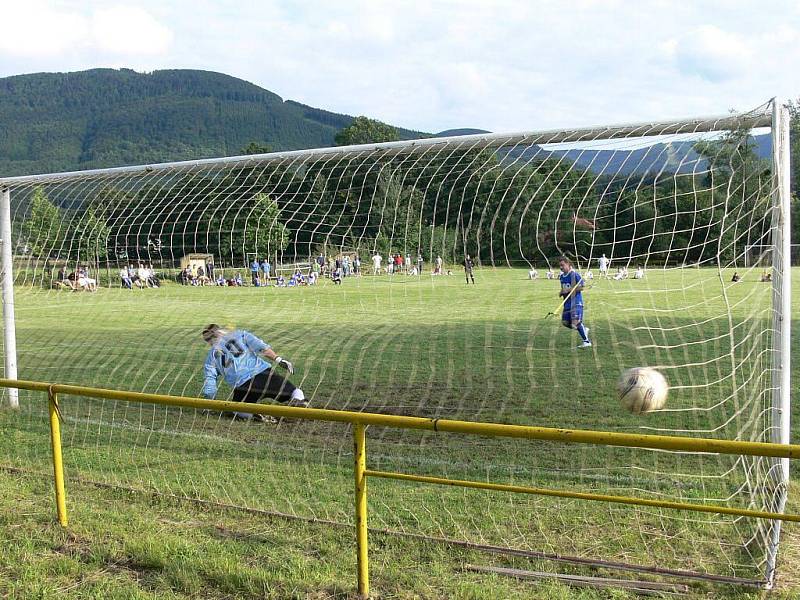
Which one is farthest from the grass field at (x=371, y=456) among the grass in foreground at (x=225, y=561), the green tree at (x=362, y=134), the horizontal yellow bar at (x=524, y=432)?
the green tree at (x=362, y=134)

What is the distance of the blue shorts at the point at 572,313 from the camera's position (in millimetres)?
6617

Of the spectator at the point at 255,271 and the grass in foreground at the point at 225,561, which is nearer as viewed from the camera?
the grass in foreground at the point at 225,561

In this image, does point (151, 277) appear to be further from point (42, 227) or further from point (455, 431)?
point (455, 431)

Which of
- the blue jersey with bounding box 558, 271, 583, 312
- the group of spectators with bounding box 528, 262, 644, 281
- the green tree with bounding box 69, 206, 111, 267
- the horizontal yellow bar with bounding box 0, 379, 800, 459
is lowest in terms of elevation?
the horizontal yellow bar with bounding box 0, 379, 800, 459

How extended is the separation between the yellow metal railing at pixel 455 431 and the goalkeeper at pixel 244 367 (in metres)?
2.51

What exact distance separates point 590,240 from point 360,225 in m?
1.81

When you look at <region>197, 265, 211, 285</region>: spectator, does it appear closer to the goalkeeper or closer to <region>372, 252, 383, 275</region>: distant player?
the goalkeeper

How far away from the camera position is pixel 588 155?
5.02 meters

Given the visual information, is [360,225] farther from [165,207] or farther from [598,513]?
[598,513]

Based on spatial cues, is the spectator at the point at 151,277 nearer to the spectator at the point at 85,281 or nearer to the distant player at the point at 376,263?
the spectator at the point at 85,281

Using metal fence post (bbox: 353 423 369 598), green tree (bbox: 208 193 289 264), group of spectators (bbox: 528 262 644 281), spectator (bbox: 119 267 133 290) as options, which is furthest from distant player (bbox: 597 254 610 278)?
spectator (bbox: 119 267 133 290)

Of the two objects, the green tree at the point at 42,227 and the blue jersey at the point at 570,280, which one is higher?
the green tree at the point at 42,227

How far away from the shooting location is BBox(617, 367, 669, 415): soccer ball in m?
5.79

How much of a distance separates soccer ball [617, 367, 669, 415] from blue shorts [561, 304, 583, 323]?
35.5 inches
